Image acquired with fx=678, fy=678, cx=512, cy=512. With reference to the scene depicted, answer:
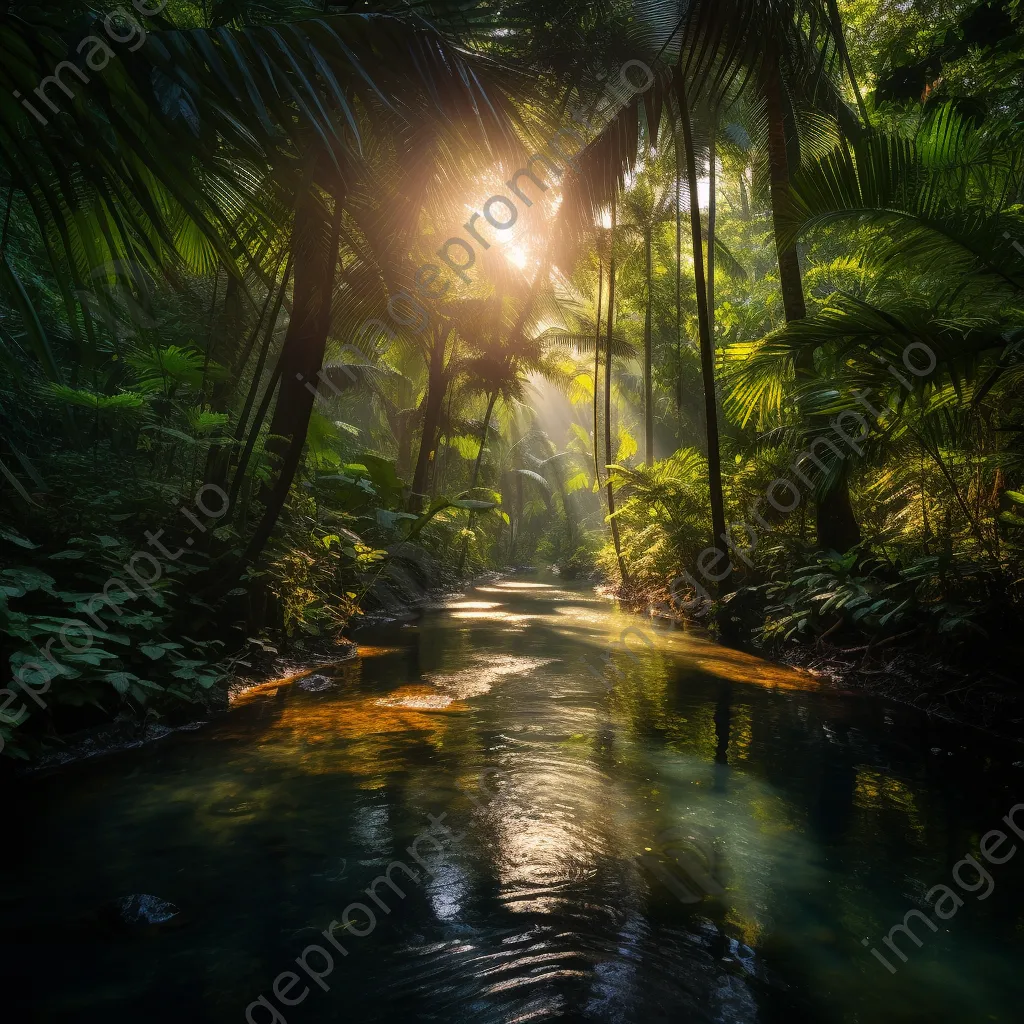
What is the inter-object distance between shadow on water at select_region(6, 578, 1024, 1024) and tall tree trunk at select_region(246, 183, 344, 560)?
5.47 ft

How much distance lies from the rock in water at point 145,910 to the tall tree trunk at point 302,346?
3182 millimetres

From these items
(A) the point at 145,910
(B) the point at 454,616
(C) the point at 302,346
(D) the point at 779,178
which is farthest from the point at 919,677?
(B) the point at 454,616

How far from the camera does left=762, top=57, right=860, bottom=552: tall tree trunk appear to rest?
25.3ft

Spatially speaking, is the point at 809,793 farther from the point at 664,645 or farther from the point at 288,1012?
the point at 664,645

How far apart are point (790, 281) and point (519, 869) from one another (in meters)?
7.65

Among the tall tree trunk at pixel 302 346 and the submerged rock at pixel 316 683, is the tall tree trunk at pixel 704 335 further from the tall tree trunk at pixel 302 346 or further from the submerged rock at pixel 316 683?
the submerged rock at pixel 316 683

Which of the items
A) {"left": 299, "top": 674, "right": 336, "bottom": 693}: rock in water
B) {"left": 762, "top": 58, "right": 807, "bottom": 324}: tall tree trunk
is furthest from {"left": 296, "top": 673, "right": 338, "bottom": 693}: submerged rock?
{"left": 762, "top": 58, "right": 807, "bottom": 324}: tall tree trunk

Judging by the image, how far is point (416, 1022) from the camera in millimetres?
1929

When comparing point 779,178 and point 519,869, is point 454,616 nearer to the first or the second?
point 779,178

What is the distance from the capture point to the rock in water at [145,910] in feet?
7.64

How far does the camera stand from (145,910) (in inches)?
93.4

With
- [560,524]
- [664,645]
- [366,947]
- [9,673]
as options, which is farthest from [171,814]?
[560,524]

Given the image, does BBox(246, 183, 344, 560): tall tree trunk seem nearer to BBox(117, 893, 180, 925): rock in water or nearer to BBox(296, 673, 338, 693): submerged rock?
BBox(296, 673, 338, 693): submerged rock

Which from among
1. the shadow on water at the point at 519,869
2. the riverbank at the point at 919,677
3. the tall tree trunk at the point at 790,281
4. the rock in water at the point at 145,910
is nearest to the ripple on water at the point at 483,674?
the shadow on water at the point at 519,869
